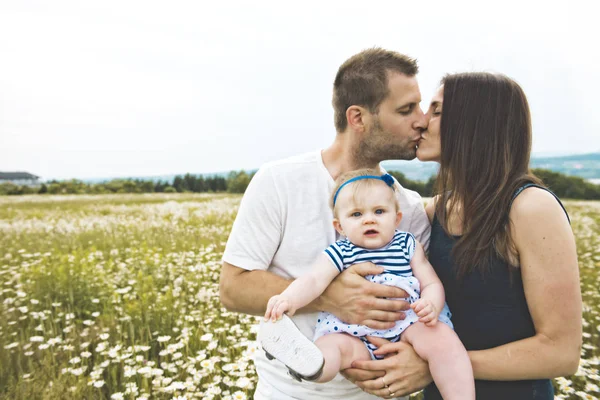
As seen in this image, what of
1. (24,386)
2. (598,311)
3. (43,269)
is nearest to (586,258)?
(598,311)

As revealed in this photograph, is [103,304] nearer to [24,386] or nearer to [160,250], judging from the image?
[24,386]

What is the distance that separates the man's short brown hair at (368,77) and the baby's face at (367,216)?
80cm

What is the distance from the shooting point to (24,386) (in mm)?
3824

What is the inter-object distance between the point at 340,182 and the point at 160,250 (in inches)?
230

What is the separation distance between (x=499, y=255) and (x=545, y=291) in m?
0.27

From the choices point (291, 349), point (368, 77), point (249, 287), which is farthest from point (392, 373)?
point (368, 77)

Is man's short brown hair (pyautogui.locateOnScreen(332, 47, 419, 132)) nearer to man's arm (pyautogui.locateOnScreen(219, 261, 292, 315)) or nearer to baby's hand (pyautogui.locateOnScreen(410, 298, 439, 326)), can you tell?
man's arm (pyautogui.locateOnScreen(219, 261, 292, 315))

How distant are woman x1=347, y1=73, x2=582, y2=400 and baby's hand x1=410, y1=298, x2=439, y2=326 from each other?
229 millimetres

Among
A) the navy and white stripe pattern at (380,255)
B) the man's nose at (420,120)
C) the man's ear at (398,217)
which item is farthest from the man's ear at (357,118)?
the navy and white stripe pattern at (380,255)

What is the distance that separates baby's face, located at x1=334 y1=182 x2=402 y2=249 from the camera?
2.59 m

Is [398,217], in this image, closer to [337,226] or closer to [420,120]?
[337,226]

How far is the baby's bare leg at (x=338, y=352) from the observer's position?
2264 millimetres

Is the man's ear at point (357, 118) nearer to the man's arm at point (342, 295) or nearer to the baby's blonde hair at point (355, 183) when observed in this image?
the baby's blonde hair at point (355, 183)

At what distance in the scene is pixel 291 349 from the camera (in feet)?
7.16
